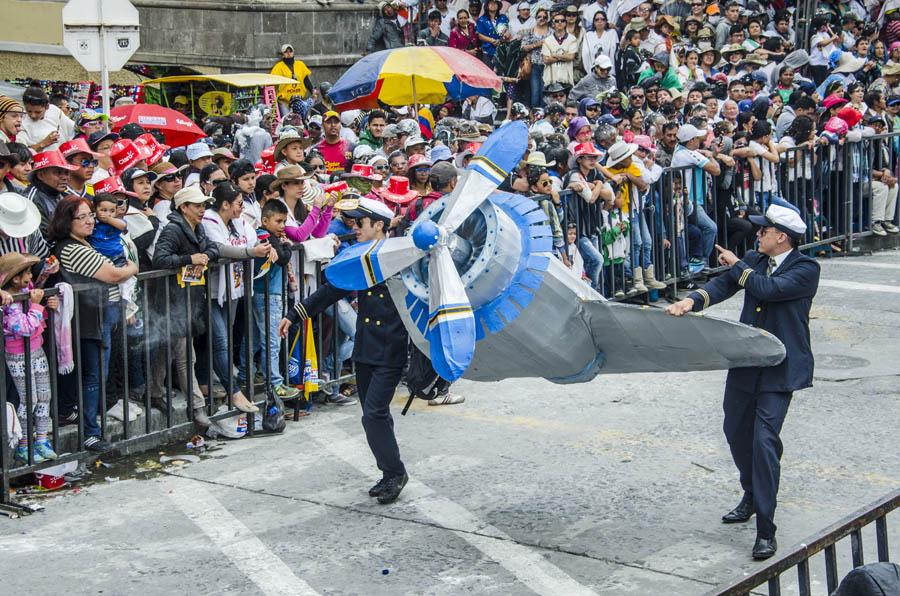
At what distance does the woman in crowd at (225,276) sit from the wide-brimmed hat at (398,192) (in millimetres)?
1497

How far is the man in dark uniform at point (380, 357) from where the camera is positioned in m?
8.20

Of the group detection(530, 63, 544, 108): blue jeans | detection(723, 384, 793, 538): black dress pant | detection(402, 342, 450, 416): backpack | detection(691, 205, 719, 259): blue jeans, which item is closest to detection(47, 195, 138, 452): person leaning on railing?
detection(402, 342, 450, 416): backpack

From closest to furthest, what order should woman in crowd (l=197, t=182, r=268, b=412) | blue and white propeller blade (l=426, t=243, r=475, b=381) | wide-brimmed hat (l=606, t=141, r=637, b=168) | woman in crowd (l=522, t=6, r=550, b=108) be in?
blue and white propeller blade (l=426, t=243, r=475, b=381)
woman in crowd (l=197, t=182, r=268, b=412)
wide-brimmed hat (l=606, t=141, r=637, b=168)
woman in crowd (l=522, t=6, r=550, b=108)

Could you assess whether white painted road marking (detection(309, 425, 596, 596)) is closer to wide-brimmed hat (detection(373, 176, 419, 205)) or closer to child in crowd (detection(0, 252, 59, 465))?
child in crowd (detection(0, 252, 59, 465))

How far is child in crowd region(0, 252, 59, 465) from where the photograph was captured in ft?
26.7

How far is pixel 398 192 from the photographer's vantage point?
36.4 ft

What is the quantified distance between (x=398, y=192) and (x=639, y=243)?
3353 mm

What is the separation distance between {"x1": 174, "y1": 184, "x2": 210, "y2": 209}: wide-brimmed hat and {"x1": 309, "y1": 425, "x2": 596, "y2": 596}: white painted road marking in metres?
1.88

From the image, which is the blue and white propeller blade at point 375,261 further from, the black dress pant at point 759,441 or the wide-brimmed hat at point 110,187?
the wide-brimmed hat at point 110,187

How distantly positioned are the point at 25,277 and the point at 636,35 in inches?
550

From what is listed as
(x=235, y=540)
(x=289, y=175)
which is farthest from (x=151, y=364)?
(x=235, y=540)

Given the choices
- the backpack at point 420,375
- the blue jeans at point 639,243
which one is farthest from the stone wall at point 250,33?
the backpack at point 420,375

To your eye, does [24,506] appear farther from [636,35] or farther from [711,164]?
[636,35]

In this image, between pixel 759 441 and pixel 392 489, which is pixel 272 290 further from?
pixel 759 441
